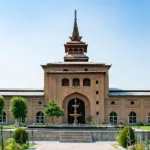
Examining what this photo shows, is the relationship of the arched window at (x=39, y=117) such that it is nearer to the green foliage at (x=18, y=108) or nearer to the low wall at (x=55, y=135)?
the green foliage at (x=18, y=108)

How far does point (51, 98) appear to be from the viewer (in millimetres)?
47125

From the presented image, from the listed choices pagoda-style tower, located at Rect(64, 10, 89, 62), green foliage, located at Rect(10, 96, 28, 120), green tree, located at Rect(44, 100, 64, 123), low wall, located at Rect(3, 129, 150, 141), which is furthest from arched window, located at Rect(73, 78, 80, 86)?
low wall, located at Rect(3, 129, 150, 141)

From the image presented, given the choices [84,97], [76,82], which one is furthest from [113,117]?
[76,82]

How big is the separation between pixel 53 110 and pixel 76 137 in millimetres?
14316

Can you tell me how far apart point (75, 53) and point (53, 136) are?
26.4m

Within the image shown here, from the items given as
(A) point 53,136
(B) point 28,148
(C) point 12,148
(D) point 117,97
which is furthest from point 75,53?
(C) point 12,148

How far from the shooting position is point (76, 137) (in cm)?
2955

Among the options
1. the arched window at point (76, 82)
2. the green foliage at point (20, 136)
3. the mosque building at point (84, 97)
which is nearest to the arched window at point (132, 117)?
the mosque building at point (84, 97)

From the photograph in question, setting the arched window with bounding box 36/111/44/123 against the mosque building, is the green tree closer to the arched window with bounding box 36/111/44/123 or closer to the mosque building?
the mosque building

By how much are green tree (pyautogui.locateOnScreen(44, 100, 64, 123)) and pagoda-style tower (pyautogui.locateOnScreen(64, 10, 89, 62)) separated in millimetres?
11131

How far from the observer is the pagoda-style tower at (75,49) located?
53.6 m

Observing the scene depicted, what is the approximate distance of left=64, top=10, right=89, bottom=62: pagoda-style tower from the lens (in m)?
53.6

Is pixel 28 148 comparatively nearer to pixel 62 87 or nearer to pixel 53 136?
pixel 53 136

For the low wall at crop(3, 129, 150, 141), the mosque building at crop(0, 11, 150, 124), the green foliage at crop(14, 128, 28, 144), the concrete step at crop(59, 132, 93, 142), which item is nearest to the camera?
the green foliage at crop(14, 128, 28, 144)
